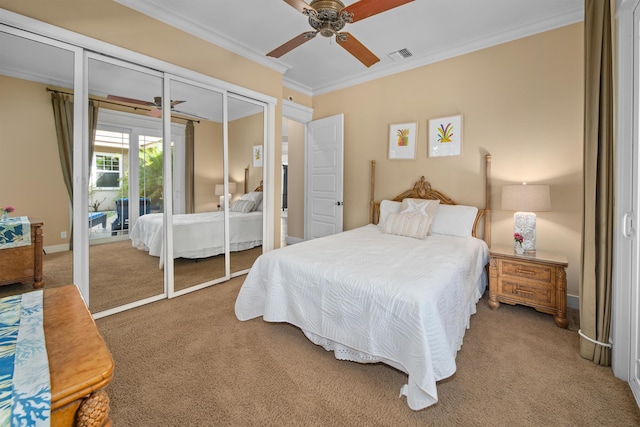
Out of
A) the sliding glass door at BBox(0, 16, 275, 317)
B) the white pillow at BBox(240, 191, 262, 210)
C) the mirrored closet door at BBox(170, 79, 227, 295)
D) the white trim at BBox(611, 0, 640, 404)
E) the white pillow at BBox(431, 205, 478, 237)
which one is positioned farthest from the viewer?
the white pillow at BBox(240, 191, 262, 210)

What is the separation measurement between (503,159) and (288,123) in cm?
388

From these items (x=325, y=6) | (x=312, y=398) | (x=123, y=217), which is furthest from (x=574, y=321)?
(x=123, y=217)

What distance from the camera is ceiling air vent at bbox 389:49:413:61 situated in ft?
12.1

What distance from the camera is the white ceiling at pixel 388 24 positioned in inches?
110

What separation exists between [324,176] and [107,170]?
3.05m

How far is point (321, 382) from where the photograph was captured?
1816mm

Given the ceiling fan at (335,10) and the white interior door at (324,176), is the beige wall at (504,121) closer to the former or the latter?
the white interior door at (324,176)

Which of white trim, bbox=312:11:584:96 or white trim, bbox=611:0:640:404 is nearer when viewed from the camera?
white trim, bbox=611:0:640:404

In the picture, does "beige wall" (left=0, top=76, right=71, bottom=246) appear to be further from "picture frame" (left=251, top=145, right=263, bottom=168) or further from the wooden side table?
"picture frame" (left=251, top=145, right=263, bottom=168)

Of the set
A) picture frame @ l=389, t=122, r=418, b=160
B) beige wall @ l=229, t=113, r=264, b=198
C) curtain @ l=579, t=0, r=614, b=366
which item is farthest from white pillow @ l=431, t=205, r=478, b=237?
beige wall @ l=229, t=113, r=264, b=198

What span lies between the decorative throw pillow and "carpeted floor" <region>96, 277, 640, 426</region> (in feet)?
5.19

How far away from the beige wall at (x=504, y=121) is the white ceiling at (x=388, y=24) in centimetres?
15

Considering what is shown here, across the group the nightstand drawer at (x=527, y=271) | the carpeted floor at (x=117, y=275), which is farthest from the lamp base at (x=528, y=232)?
the carpeted floor at (x=117, y=275)

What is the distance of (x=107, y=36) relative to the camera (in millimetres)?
2533
